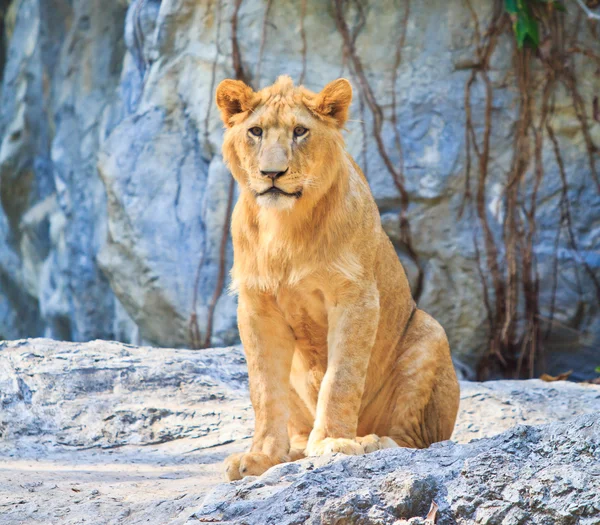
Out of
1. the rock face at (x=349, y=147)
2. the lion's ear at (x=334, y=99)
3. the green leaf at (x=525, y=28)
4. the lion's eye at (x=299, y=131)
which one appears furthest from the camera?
the rock face at (x=349, y=147)

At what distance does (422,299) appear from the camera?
736 centimetres

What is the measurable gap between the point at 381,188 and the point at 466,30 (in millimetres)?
1449

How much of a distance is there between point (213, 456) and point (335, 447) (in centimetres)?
135

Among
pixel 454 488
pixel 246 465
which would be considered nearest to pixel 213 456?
pixel 246 465

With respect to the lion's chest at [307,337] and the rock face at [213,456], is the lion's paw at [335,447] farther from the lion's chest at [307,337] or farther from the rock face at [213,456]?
the lion's chest at [307,337]

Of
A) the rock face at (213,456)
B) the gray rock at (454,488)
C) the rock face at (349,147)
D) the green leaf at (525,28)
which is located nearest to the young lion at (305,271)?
the rock face at (213,456)

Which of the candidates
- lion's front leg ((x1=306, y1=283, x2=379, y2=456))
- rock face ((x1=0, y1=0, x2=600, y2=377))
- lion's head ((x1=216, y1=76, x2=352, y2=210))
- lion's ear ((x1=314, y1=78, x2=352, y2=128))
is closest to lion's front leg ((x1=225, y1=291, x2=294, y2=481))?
lion's front leg ((x1=306, y1=283, x2=379, y2=456))

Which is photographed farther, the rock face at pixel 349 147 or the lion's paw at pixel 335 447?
the rock face at pixel 349 147

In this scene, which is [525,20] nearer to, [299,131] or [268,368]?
[299,131]

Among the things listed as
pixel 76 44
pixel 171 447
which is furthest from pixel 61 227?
pixel 171 447

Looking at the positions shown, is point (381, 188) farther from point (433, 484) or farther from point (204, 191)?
point (433, 484)

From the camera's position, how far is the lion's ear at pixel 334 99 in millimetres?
3643

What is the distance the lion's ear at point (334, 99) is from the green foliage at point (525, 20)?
3785 mm

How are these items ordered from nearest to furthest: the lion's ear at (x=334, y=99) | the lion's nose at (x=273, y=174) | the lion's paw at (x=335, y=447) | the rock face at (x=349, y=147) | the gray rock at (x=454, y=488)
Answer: the gray rock at (x=454, y=488) → the lion's paw at (x=335, y=447) → the lion's nose at (x=273, y=174) → the lion's ear at (x=334, y=99) → the rock face at (x=349, y=147)
